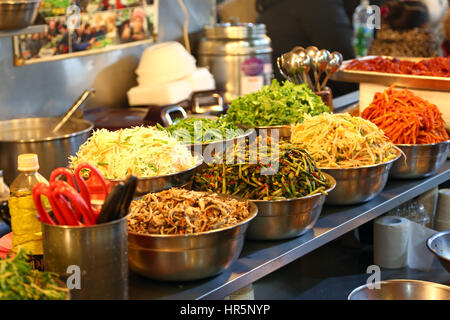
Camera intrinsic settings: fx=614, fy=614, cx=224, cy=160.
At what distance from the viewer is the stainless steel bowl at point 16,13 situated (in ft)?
8.79

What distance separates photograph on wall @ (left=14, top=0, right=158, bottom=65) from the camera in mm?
3732

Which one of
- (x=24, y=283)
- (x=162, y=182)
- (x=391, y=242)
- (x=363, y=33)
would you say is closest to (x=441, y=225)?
(x=391, y=242)

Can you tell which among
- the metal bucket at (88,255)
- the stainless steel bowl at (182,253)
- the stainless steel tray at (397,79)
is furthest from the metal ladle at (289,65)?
the metal bucket at (88,255)

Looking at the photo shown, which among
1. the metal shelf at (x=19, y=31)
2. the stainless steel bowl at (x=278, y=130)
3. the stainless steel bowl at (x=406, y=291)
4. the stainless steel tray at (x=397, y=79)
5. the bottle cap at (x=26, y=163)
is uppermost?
the metal shelf at (x=19, y=31)

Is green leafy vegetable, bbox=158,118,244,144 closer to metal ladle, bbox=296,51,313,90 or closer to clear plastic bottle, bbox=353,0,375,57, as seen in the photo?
metal ladle, bbox=296,51,313,90

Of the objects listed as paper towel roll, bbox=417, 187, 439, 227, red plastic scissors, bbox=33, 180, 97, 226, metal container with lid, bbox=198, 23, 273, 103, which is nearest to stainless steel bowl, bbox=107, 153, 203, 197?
red plastic scissors, bbox=33, 180, 97, 226

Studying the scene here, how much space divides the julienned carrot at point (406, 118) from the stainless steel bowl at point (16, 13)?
165 centimetres

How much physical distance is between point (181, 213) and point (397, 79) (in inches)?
84.3

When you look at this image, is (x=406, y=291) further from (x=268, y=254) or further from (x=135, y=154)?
(x=135, y=154)

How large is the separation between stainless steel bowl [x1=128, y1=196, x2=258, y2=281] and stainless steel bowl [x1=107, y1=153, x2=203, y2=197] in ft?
0.97

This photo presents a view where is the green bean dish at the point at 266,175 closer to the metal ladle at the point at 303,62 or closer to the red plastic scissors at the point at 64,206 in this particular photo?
the red plastic scissors at the point at 64,206
